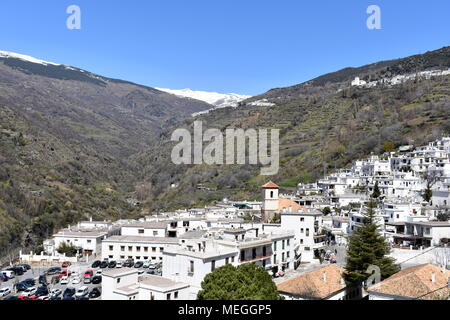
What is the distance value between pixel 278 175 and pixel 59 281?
2035 inches

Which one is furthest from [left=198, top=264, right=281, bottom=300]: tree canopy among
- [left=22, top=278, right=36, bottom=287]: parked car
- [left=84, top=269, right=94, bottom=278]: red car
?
[left=22, top=278, right=36, bottom=287]: parked car

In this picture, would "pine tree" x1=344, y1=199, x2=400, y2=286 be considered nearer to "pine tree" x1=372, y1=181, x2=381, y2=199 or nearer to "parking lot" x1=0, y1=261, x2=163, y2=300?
"parking lot" x1=0, y1=261, x2=163, y2=300

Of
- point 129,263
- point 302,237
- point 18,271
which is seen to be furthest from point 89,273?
point 302,237

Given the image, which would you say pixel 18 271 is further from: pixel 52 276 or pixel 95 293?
pixel 95 293

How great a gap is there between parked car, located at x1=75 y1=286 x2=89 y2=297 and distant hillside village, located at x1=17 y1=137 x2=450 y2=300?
4.81 metres

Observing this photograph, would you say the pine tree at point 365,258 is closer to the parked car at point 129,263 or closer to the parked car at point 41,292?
the parked car at point 41,292

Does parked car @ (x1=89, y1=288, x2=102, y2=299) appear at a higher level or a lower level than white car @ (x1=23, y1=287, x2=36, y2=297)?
higher

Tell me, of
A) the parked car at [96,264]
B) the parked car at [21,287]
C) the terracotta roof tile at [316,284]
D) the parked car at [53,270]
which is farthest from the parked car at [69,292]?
the terracotta roof tile at [316,284]

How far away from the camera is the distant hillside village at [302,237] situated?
2147 centimetres

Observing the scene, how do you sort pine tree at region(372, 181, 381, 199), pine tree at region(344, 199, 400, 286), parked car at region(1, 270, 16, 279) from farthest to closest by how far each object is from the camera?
pine tree at region(372, 181, 381, 199) → parked car at region(1, 270, 16, 279) → pine tree at region(344, 199, 400, 286)

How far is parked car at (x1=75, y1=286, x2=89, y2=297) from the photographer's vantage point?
89.0 feet

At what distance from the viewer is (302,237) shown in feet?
108

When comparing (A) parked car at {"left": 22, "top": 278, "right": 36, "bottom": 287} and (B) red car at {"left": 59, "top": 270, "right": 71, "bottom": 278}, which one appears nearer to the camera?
(A) parked car at {"left": 22, "top": 278, "right": 36, "bottom": 287}
